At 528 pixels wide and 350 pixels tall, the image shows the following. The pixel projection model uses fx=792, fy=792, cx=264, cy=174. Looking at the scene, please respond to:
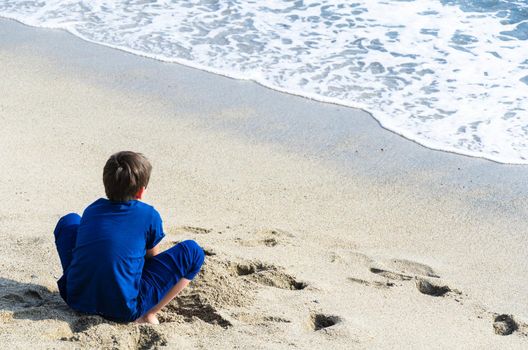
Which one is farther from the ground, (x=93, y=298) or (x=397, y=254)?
(x=93, y=298)

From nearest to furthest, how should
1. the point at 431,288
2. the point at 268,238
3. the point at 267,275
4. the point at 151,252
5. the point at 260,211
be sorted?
the point at 151,252
the point at 267,275
the point at 431,288
the point at 268,238
the point at 260,211

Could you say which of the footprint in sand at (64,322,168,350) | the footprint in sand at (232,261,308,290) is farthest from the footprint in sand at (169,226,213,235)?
the footprint in sand at (64,322,168,350)

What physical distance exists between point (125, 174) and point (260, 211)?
63.7 inches

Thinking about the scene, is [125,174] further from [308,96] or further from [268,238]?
[308,96]

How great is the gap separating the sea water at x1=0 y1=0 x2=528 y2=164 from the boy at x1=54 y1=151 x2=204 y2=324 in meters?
2.97

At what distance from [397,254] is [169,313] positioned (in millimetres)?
1437

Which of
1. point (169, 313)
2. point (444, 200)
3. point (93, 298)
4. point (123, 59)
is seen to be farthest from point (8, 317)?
point (123, 59)

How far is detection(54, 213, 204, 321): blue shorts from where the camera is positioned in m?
3.40

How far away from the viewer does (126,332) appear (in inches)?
126

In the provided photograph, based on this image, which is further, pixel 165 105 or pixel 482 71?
pixel 482 71

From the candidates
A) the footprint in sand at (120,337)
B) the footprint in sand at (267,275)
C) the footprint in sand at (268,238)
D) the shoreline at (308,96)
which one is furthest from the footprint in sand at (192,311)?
the shoreline at (308,96)

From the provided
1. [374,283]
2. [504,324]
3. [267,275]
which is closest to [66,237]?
[267,275]

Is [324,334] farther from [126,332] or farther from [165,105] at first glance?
[165,105]

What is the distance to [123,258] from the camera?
3275 mm
